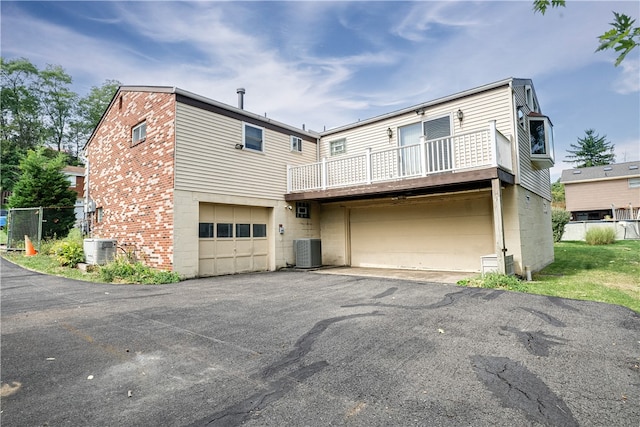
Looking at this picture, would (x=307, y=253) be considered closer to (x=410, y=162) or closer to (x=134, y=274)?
(x=410, y=162)

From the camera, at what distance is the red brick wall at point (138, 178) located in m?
9.38

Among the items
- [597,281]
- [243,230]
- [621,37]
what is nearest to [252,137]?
[243,230]

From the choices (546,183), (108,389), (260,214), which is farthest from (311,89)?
(108,389)

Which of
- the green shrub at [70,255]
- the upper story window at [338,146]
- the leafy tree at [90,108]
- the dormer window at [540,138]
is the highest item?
the leafy tree at [90,108]

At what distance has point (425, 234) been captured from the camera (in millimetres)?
11031

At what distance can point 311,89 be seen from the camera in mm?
16062

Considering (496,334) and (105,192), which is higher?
(105,192)

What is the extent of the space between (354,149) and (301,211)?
10.8 feet

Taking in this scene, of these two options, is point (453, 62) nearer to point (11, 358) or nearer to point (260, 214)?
point (260, 214)

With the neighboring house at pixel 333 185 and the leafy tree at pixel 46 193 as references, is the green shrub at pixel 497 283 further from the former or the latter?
the leafy tree at pixel 46 193

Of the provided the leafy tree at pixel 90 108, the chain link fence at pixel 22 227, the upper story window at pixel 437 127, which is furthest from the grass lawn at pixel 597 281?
the leafy tree at pixel 90 108

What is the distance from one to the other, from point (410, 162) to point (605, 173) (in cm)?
3172

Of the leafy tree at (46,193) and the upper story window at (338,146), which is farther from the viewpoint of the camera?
the leafy tree at (46,193)

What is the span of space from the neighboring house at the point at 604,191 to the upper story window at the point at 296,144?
29013 mm
